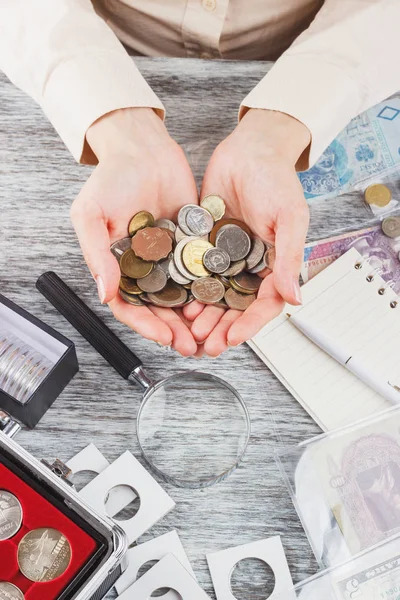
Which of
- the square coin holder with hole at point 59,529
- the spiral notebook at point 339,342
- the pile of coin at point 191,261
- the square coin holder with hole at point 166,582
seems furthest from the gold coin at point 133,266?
the square coin holder with hole at point 166,582

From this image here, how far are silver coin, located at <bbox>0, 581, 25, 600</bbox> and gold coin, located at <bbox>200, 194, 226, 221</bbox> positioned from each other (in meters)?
0.61

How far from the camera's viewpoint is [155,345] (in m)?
1.06

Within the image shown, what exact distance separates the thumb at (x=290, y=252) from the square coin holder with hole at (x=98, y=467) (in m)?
0.37

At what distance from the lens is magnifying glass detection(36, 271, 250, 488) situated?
999mm

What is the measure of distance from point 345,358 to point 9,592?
598mm

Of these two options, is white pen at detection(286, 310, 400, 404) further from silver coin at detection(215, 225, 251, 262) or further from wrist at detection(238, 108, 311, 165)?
wrist at detection(238, 108, 311, 165)

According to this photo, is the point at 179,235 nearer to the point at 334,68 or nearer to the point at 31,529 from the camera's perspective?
the point at 334,68

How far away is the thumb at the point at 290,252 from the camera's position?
35.5 inches

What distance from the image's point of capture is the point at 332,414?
3.38 feet

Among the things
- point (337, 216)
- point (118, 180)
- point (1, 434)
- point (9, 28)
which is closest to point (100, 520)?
point (1, 434)

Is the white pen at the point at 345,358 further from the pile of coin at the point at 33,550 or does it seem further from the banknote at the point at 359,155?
the pile of coin at the point at 33,550

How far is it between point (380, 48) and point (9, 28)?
0.62 metres

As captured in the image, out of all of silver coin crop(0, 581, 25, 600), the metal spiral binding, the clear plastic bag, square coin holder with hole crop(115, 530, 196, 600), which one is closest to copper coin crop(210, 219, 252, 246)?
the metal spiral binding

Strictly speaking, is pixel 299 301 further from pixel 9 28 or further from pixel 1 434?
pixel 9 28
